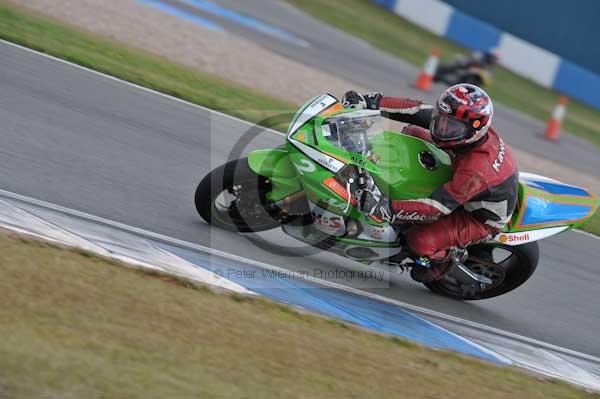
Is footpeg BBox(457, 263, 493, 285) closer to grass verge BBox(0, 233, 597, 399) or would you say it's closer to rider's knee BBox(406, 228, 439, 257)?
rider's knee BBox(406, 228, 439, 257)

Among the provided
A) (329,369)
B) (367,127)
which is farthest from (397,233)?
(329,369)

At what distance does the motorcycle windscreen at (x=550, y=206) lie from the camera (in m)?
6.34

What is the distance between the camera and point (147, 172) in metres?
7.18

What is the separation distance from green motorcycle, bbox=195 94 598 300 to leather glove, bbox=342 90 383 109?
7 centimetres

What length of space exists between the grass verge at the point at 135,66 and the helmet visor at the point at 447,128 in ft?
15.0

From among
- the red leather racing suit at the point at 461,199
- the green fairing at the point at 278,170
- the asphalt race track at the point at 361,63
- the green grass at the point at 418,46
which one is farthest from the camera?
the green grass at the point at 418,46

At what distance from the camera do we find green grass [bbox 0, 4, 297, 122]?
10055mm

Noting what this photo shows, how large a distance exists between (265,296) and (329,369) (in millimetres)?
1086

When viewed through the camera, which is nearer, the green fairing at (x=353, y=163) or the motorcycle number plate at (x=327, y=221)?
the green fairing at (x=353, y=163)

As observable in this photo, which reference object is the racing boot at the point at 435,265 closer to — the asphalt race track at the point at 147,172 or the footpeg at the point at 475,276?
the footpeg at the point at 475,276

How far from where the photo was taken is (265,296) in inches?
220

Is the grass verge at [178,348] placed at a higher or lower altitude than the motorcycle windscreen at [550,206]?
lower

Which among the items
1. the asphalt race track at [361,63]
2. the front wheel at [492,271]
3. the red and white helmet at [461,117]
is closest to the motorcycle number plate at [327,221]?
the red and white helmet at [461,117]

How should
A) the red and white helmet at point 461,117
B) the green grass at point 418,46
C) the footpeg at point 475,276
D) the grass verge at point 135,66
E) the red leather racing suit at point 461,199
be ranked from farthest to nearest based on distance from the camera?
the green grass at point 418,46 → the grass verge at point 135,66 → the footpeg at point 475,276 → the red leather racing suit at point 461,199 → the red and white helmet at point 461,117
